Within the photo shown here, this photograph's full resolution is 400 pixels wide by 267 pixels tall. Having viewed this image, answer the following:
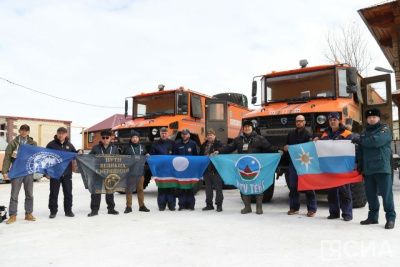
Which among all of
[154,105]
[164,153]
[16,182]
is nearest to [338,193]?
[164,153]

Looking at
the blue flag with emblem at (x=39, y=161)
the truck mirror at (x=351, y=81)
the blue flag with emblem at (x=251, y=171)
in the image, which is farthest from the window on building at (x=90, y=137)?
the truck mirror at (x=351, y=81)

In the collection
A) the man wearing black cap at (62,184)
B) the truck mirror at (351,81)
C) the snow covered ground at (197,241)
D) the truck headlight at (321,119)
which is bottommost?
the snow covered ground at (197,241)

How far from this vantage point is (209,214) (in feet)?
23.0

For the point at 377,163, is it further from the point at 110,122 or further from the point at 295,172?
the point at 110,122

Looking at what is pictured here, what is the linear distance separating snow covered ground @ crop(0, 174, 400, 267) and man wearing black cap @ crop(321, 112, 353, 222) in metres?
0.23

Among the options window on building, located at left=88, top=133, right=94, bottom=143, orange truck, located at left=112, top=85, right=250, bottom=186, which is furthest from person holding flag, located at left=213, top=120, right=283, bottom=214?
window on building, located at left=88, top=133, right=94, bottom=143

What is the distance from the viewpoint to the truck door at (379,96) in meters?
8.99

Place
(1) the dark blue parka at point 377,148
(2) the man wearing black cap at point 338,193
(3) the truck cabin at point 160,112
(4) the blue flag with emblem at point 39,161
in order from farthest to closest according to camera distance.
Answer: (3) the truck cabin at point 160,112, (4) the blue flag with emblem at point 39,161, (2) the man wearing black cap at point 338,193, (1) the dark blue parka at point 377,148

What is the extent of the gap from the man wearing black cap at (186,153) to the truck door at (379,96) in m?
4.29

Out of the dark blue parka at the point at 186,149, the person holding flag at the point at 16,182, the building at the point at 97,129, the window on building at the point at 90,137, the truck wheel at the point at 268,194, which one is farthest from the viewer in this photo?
the window on building at the point at 90,137

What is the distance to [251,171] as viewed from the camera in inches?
286

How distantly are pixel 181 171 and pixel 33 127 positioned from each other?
2785 cm

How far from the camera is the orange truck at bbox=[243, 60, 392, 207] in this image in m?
7.59
